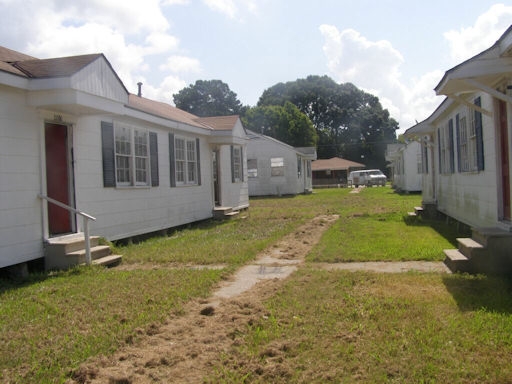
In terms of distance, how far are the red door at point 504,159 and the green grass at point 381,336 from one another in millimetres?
2000

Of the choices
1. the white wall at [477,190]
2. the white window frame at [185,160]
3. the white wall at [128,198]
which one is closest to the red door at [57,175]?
the white wall at [128,198]

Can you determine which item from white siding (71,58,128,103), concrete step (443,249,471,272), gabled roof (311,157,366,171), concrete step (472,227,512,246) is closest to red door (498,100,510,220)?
concrete step (472,227,512,246)

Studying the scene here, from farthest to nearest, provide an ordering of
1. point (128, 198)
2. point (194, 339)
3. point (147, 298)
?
point (128, 198), point (147, 298), point (194, 339)

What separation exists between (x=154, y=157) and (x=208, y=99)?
66.8 m

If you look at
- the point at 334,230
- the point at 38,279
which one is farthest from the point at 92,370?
the point at 334,230

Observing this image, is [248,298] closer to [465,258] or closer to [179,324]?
[179,324]

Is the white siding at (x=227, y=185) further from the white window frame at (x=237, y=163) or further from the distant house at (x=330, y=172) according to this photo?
the distant house at (x=330, y=172)

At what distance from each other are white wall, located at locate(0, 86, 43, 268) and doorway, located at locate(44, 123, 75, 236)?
0.60 m

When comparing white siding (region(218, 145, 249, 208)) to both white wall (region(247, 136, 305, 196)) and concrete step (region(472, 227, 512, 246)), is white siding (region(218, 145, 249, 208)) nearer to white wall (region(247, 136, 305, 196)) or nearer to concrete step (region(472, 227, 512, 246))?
concrete step (region(472, 227, 512, 246))

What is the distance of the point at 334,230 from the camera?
11844 mm

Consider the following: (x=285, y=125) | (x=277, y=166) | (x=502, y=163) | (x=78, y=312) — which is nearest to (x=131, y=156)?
(x=78, y=312)

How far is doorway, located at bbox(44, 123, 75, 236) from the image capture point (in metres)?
8.22

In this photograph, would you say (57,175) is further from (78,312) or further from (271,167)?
(271,167)

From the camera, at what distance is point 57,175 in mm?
8367
